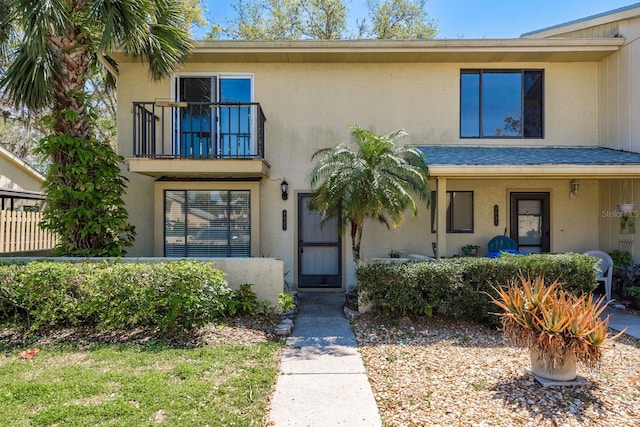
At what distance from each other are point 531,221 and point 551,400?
21.4 feet

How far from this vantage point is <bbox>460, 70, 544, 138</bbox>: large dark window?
933 cm

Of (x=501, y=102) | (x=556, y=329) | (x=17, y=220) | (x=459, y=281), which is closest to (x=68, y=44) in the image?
(x=17, y=220)

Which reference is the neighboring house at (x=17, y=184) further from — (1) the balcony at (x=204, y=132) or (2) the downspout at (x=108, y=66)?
(1) the balcony at (x=204, y=132)

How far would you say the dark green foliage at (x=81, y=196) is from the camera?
23.5 ft

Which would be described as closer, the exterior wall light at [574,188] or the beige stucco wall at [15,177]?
the exterior wall light at [574,188]

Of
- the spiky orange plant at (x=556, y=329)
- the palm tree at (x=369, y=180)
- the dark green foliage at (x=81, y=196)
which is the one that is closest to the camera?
the spiky orange plant at (x=556, y=329)

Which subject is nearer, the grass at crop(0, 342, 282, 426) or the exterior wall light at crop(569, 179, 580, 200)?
the grass at crop(0, 342, 282, 426)

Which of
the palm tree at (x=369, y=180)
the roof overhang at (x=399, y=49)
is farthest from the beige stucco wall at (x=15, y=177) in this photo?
the palm tree at (x=369, y=180)

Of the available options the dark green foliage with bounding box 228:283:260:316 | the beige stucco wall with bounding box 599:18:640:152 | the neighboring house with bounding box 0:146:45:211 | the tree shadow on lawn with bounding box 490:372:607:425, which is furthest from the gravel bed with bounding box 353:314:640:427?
the neighboring house with bounding box 0:146:45:211

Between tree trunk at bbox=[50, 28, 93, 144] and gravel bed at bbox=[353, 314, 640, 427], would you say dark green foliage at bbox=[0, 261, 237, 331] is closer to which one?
gravel bed at bbox=[353, 314, 640, 427]

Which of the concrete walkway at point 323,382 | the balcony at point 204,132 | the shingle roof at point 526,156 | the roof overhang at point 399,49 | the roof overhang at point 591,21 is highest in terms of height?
the roof overhang at point 591,21

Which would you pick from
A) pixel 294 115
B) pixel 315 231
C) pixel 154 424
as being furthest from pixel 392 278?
pixel 294 115

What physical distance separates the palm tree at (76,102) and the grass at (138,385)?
2.76 m

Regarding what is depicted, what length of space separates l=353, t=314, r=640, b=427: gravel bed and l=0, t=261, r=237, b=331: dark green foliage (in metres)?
2.51
